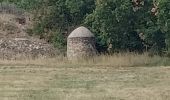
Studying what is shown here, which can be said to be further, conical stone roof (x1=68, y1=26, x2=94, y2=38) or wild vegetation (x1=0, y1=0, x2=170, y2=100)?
conical stone roof (x1=68, y1=26, x2=94, y2=38)

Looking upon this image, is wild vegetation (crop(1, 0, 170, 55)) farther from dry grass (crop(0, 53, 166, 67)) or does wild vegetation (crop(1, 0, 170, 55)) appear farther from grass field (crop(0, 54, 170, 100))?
grass field (crop(0, 54, 170, 100))

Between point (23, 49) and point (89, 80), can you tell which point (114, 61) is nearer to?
point (23, 49)

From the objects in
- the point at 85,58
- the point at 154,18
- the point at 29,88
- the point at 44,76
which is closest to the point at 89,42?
the point at 85,58

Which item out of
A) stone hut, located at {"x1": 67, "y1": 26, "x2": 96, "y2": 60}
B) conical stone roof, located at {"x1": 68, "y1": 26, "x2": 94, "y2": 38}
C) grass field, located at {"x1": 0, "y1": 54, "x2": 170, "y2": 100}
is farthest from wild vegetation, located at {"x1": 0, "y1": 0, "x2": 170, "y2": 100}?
conical stone roof, located at {"x1": 68, "y1": 26, "x2": 94, "y2": 38}

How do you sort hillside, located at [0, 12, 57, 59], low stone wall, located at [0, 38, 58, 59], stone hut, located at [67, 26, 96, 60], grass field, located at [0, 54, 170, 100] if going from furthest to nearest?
hillside, located at [0, 12, 57, 59]
low stone wall, located at [0, 38, 58, 59]
stone hut, located at [67, 26, 96, 60]
grass field, located at [0, 54, 170, 100]

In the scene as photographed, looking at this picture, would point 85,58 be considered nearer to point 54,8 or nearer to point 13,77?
point 54,8

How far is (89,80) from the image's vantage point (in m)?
21.7

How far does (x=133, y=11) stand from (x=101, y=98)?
63.6 ft

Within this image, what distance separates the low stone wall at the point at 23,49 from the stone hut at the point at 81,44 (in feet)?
7.05

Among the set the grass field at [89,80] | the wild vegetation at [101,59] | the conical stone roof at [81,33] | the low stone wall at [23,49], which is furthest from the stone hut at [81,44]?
the low stone wall at [23,49]

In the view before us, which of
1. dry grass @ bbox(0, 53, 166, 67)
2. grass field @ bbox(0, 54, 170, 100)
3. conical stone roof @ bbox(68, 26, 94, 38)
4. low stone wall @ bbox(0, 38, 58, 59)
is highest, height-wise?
conical stone roof @ bbox(68, 26, 94, 38)

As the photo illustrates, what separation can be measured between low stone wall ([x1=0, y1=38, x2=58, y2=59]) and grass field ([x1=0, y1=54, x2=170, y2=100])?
10.7 ft

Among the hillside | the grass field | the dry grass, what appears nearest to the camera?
the grass field

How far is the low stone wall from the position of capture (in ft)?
116
